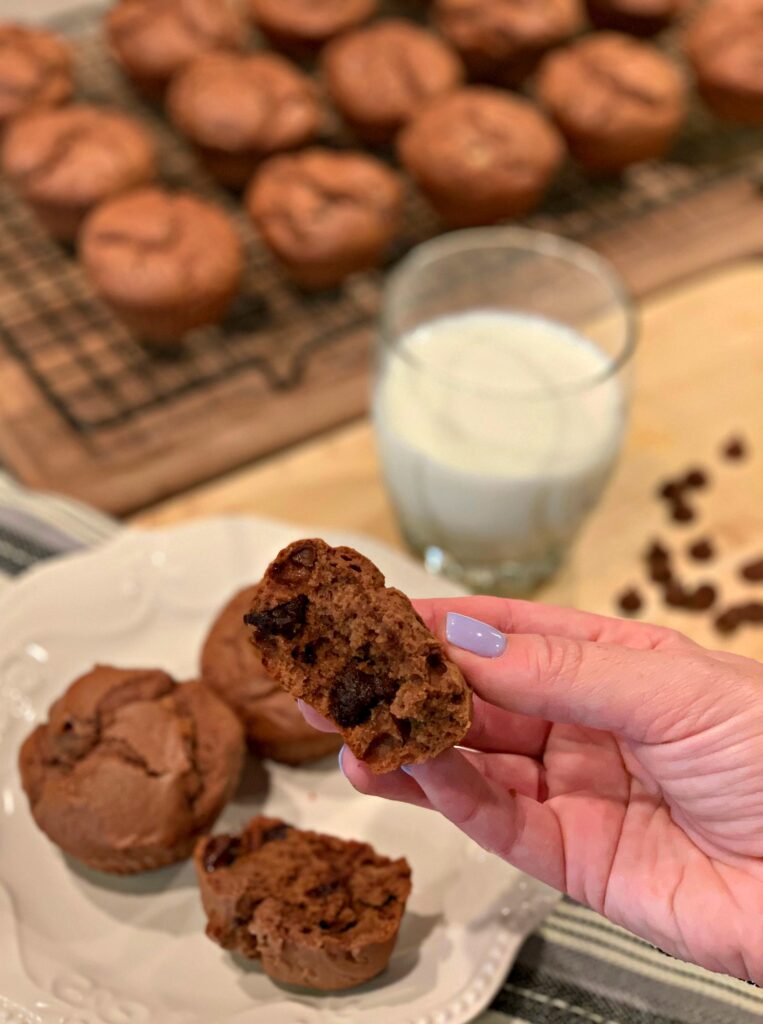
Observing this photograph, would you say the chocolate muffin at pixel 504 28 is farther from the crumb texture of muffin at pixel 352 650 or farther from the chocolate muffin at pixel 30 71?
the crumb texture of muffin at pixel 352 650

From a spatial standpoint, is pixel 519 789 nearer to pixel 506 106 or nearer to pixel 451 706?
pixel 451 706

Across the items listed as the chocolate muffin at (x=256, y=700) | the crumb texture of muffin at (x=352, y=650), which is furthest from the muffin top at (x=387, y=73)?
the crumb texture of muffin at (x=352, y=650)

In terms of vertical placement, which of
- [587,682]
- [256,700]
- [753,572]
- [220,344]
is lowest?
[753,572]

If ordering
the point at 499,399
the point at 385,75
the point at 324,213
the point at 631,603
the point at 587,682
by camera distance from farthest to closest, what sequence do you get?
the point at 385,75, the point at 324,213, the point at 631,603, the point at 499,399, the point at 587,682

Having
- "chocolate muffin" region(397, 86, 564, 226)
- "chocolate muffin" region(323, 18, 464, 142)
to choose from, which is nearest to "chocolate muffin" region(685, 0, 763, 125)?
"chocolate muffin" region(397, 86, 564, 226)

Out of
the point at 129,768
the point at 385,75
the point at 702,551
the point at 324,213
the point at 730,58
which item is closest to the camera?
the point at 129,768

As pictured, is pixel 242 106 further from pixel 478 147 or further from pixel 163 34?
pixel 478 147

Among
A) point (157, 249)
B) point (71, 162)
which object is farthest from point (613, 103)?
point (71, 162)

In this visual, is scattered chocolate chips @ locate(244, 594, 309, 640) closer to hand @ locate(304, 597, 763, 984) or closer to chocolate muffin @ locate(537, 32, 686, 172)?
hand @ locate(304, 597, 763, 984)
